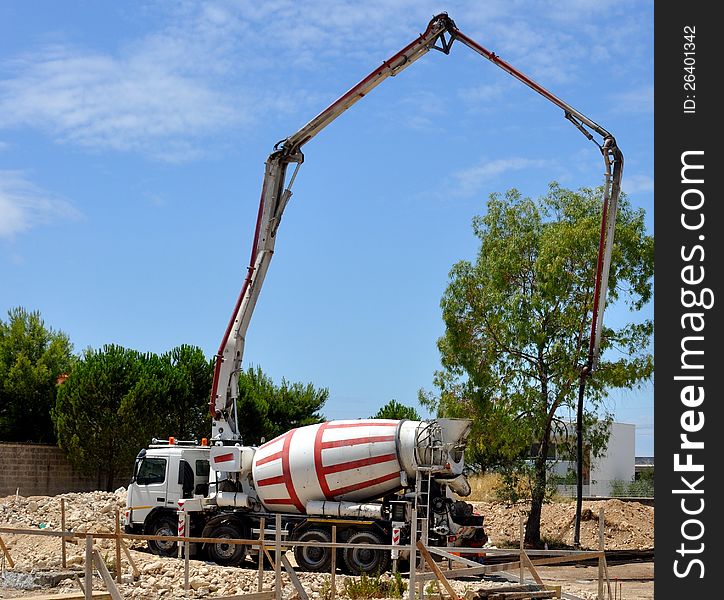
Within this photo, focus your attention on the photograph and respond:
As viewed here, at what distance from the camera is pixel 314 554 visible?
22.2 metres

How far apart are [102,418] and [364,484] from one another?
23950 mm

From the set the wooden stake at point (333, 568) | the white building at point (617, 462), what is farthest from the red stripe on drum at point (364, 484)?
the white building at point (617, 462)

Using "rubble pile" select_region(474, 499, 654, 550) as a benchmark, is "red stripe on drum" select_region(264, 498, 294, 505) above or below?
above

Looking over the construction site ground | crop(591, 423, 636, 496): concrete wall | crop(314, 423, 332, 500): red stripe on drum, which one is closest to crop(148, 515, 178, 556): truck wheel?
the construction site ground

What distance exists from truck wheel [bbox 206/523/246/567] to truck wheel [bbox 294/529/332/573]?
5.81ft

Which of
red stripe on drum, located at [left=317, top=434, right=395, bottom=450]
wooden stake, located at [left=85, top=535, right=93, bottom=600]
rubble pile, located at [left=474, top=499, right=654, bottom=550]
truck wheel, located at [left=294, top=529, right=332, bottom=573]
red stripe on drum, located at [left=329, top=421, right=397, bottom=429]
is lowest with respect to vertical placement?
rubble pile, located at [left=474, top=499, right=654, bottom=550]

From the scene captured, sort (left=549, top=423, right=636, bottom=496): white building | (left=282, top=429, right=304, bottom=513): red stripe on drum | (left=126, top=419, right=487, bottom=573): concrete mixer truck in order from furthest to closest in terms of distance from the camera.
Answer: (left=549, top=423, right=636, bottom=496): white building
(left=282, top=429, right=304, bottom=513): red stripe on drum
(left=126, top=419, right=487, bottom=573): concrete mixer truck

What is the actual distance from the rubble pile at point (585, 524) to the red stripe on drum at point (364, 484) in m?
11.3

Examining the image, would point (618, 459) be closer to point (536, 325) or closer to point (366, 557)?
point (536, 325)

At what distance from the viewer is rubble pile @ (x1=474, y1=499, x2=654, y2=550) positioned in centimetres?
3306

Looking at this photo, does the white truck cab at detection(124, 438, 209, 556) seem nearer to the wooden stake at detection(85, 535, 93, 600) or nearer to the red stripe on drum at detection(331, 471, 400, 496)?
the red stripe on drum at detection(331, 471, 400, 496)

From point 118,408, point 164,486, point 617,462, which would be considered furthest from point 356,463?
point 617,462

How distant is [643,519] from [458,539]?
1557 cm
